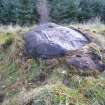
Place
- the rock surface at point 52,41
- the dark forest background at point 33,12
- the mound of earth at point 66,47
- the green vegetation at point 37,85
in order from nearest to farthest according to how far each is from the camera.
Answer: the green vegetation at point 37,85 < the mound of earth at point 66,47 < the rock surface at point 52,41 < the dark forest background at point 33,12

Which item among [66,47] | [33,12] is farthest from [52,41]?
[33,12]

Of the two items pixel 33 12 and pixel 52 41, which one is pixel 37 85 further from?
→ pixel 33 12

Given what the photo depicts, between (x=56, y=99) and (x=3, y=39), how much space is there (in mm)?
2502

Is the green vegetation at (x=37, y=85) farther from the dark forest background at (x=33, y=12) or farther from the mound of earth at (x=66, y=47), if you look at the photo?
the dark forest background at (x=33, y=12)

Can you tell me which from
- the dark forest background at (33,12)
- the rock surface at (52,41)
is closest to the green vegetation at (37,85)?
the rock surface at (52,41)

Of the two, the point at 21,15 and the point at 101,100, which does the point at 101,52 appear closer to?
the point at 101,100


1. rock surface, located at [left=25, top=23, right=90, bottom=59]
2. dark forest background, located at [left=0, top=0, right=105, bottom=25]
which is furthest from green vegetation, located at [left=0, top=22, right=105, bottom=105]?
dark forest background, located at [left=0, top=0, right=105, bottom=25]

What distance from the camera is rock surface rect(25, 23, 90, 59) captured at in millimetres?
5332

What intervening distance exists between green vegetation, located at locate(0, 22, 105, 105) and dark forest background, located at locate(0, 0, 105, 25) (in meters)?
5.51

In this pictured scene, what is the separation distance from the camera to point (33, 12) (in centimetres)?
1150

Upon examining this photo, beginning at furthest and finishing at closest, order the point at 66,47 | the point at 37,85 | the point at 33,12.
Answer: the point at 33,12 → the point at 66,47 → the point at 37,85

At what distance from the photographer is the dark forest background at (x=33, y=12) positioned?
445 inches

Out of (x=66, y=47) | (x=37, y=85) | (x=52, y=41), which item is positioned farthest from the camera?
(x=52, y=41)

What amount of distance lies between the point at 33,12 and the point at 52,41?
6193mm
